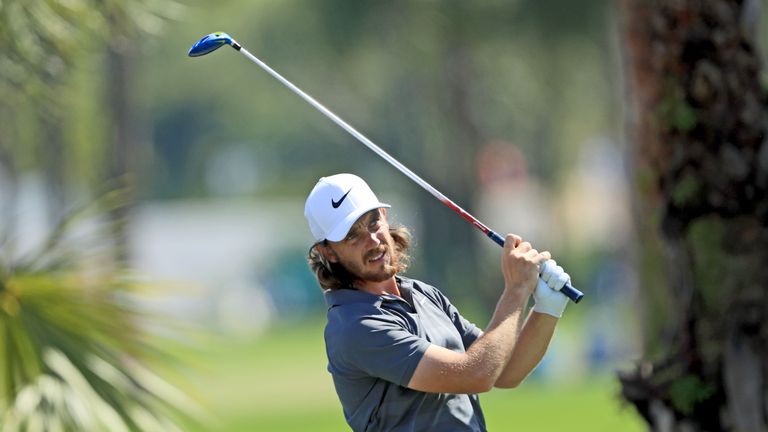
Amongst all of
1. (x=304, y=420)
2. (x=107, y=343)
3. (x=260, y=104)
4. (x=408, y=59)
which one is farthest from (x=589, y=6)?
(x=260, y=104)

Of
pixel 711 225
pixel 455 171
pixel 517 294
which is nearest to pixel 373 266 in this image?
pixel 517 294

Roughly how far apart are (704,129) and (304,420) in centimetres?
1302

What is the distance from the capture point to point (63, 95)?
943cm

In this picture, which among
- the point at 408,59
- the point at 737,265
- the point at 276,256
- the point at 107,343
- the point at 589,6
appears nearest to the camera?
the point at 107,343

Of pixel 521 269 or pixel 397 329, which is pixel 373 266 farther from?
pixel 521 269

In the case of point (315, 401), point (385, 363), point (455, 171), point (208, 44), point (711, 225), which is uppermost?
point (455, 171)

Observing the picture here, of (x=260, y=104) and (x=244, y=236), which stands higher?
(x=260, y=104)

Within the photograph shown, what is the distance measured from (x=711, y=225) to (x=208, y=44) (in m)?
3.01

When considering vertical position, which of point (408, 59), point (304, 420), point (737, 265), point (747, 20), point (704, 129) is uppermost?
point (408, 59)

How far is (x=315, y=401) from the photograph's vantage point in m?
22.2

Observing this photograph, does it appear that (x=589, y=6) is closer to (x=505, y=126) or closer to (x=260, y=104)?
(x=505, y=126)

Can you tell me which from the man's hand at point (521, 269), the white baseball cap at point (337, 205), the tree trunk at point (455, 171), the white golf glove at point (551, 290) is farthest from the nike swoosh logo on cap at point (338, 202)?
the tree trunk at point (455, 171)

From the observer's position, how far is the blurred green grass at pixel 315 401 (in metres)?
18.8

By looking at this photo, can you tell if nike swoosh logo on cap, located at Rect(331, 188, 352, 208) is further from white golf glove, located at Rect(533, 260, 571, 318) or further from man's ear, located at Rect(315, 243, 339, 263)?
white golf glove, located at Rect(533, 260, 571, 318)
